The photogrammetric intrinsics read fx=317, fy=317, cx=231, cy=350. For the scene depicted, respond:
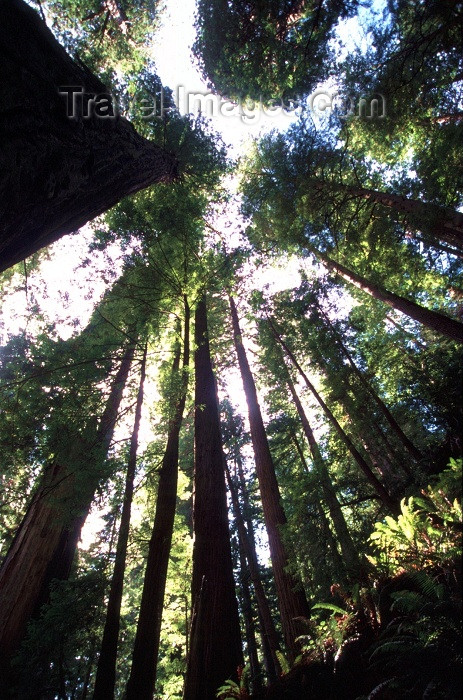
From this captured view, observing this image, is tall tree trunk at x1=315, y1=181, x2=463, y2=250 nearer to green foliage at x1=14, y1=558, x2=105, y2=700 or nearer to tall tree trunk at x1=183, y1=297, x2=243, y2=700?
tall tree trunk at x1=183, y1=297, x2=243, y2=700

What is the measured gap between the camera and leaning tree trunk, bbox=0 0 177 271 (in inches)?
122

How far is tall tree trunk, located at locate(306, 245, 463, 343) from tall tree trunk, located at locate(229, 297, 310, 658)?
16.2 ft

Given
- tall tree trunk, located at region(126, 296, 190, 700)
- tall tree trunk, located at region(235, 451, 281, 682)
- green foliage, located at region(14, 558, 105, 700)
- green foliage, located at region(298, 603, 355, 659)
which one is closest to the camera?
green foliage, located at region(298, 603, 355, 659)

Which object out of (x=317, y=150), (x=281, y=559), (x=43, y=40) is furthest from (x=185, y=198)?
(x=281, y=559)

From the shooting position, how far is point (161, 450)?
7.64m

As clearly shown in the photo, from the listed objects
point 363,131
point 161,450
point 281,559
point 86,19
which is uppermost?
point 86,19

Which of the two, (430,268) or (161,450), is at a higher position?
(430,268)

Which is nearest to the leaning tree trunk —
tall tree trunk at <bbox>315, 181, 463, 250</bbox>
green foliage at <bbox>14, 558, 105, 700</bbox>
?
green foliage at <bbox>14, 558, 105, 700</bbox>

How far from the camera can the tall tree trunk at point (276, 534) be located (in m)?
5.96

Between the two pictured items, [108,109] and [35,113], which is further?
[108,109]

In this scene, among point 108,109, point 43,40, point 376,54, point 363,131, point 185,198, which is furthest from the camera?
point 363,131

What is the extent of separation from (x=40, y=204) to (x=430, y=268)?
11.7m

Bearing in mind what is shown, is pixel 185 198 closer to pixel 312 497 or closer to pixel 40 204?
pixel 40 204

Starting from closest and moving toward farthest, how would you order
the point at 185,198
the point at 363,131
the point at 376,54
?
the point at 376,54 → the point at 185,198 → the point at 363,131
